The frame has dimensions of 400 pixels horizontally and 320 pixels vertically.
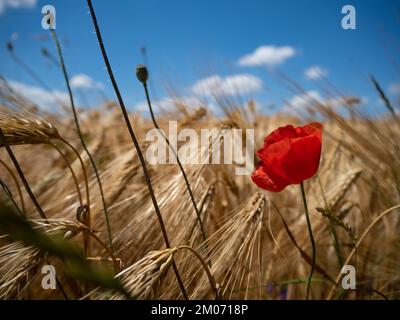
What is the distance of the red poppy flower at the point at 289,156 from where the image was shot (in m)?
0.57

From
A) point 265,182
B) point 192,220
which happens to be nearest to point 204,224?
point 192,220

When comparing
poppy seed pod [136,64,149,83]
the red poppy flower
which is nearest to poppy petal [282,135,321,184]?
the red poppy flower

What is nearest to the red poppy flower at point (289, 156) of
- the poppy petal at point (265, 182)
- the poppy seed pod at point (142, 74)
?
the poppy petal at point (265, 182)

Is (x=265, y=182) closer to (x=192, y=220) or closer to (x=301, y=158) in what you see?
(x=301, y=158)

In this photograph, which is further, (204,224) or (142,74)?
(204,224)

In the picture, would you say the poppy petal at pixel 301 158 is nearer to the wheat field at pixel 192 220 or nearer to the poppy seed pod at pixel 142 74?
the wheat field at pixel 192 220

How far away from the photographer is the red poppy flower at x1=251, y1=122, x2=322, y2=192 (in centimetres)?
57

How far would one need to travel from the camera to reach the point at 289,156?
57 centimetres

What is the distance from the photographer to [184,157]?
92 centimetres

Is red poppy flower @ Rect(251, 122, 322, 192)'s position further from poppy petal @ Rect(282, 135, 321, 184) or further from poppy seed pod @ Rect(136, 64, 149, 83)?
poppy seed pod @ Rect(136, 64, 149, 83)

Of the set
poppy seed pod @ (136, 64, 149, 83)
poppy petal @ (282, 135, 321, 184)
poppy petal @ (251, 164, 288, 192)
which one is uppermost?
poppy seed pod @ (136, 64, 149, 83)

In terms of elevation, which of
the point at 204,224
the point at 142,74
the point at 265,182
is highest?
the point at 142,74
